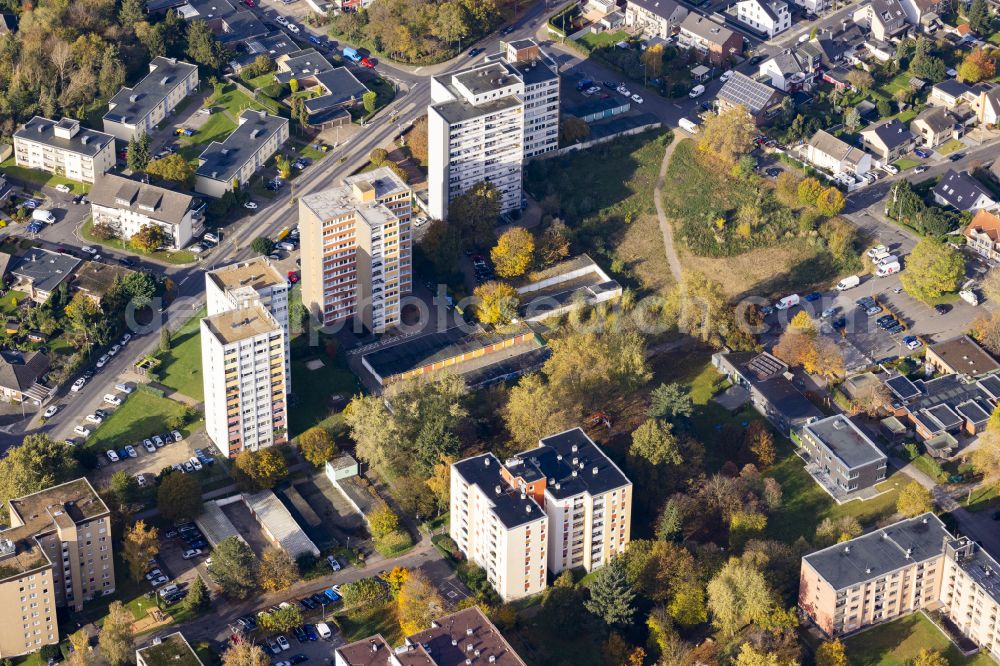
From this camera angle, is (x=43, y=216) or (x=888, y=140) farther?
(x=888, y=140)

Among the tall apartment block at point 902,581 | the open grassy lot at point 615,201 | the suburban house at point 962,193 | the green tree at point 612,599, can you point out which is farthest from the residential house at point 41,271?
the suburban house at point 962,193

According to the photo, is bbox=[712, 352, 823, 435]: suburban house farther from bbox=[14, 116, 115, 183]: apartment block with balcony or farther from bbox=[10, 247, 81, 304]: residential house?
bbox=[14, 116, 115, 183]: apartment block with balcony

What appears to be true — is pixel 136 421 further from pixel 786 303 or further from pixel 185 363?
pixel 786 303

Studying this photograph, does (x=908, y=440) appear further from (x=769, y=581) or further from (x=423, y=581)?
(x=423, y=581)

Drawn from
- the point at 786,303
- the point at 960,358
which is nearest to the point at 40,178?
the point at 786,303

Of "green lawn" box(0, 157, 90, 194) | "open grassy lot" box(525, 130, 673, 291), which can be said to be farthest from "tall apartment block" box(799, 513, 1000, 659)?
"green lawn" box(0, 157, 90, 194)

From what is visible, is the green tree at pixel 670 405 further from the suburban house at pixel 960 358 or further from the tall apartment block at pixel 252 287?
the tall apartment block at pixel 252 287
